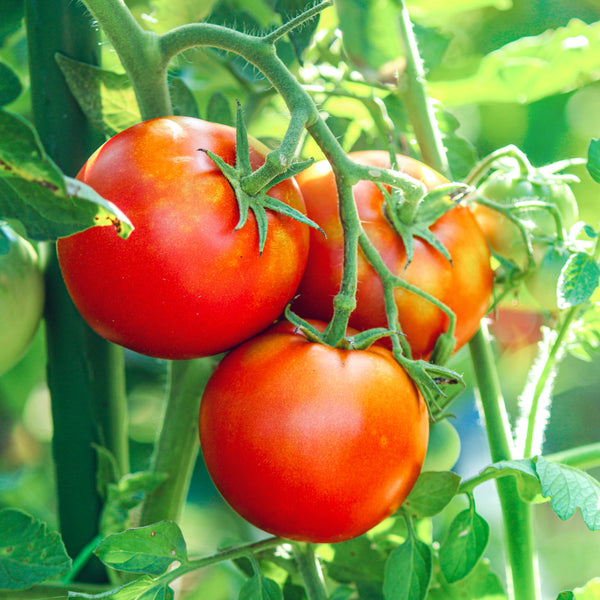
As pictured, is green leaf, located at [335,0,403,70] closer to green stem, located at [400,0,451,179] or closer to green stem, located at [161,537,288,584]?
green stem, located at [400,0,451,179]

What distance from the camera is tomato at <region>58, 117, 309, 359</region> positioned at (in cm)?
48

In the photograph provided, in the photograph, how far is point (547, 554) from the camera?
1468 mm

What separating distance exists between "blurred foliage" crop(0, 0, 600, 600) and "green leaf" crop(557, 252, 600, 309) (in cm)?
23

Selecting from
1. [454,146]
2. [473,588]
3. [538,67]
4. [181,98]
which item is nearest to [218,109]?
[181,98]

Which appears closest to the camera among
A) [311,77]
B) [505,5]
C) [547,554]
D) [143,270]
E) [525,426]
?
[143,270]

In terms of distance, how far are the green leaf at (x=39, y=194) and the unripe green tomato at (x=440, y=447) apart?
1.33 ft

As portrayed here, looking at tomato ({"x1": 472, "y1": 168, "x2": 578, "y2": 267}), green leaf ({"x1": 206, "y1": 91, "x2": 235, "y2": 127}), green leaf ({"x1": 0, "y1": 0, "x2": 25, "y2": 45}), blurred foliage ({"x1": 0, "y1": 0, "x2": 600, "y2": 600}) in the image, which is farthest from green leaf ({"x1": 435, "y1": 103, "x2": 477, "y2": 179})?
green leaf ({"x1": 0, "y1": 0, "x2": 25, "y2": 45})

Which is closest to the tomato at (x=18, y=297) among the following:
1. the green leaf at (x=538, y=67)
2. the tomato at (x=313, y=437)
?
the tomato at (x=313, y=437)

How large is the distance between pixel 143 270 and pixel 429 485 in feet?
0.92

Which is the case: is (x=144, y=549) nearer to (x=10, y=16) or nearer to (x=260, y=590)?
(x=260, y=590)

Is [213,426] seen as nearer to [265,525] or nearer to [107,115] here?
[265,525]

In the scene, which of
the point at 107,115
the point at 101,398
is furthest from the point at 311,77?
the point at 101,398

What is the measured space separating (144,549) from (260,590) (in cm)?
9

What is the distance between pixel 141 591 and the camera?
518 millimetres
